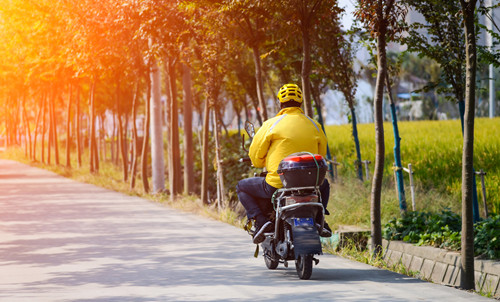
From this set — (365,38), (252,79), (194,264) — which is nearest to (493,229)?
(194,264)

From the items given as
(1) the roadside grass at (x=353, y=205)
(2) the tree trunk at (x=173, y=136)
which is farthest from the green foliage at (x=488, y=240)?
(2) the tree trunk at (x=173, y=136)

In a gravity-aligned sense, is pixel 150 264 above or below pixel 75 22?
below

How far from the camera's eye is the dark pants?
8594 millimetres

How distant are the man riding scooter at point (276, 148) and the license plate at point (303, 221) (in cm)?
36

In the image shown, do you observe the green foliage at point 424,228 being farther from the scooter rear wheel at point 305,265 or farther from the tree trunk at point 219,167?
the tree trunk at point 219,167

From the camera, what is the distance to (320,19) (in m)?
14.1

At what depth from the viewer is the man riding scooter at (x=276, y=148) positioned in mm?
8320

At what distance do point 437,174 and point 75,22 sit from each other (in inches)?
345

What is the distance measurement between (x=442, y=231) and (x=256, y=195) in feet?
9.80

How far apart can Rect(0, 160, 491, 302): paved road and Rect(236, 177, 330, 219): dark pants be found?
0.65 m

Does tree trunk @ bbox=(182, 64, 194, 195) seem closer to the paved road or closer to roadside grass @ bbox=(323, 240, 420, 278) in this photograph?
the paved road

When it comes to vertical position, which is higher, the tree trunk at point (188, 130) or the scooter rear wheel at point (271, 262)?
the tree trunk at point (188, 130)

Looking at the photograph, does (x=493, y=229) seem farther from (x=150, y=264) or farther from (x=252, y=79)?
(x=252, y=79)

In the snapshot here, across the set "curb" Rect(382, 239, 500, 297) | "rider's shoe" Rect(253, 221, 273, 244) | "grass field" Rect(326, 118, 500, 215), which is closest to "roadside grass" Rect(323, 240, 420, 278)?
"curb" Rect(382, 239, 500, 297)
